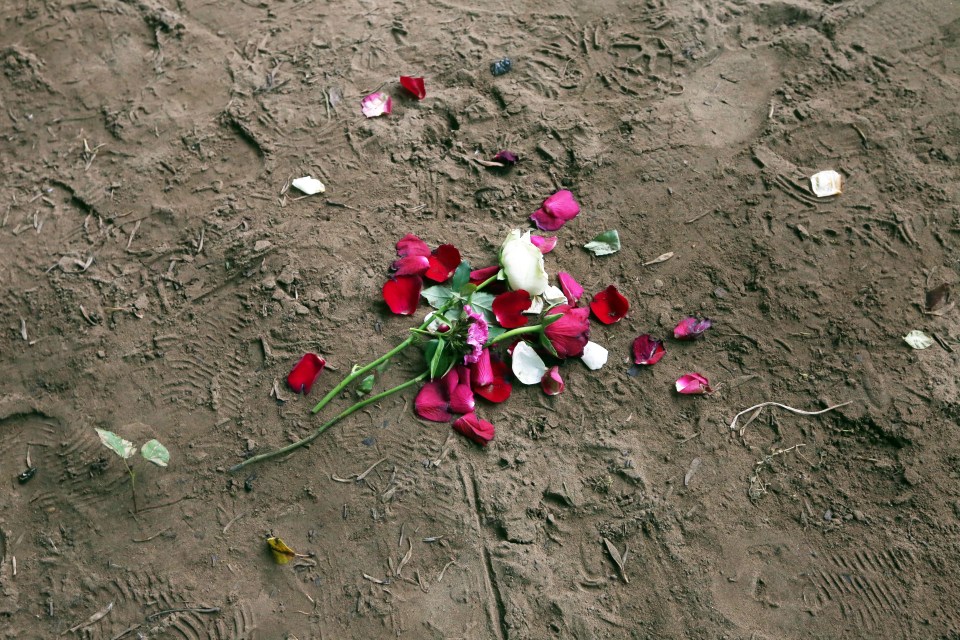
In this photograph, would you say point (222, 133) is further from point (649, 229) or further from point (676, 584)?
point (676, 584)

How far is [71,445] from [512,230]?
1622 mm

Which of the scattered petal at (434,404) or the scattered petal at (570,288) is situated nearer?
the scattered petal at (434,404)

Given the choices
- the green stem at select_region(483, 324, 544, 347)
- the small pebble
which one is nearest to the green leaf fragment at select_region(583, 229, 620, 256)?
the green stem at select_region(483, 324, 544, 347)

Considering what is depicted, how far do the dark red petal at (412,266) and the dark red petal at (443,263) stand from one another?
0.02 metres

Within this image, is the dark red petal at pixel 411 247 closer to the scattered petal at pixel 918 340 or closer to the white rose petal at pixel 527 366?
the white rose petal at pixel 527 366

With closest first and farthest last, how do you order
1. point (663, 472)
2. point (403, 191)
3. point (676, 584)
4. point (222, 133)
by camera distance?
point (676, 584) → point (663, 472) → point (403, 191) → point (222, 133)

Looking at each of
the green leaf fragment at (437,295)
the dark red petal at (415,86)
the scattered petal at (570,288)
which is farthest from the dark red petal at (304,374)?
the dark red petal at (415,86)

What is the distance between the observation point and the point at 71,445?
2.39 m

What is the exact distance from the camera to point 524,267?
245 centimetres

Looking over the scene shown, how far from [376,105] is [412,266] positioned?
0.84 metres

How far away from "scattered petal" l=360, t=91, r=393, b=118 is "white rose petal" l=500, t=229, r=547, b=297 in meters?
0.93

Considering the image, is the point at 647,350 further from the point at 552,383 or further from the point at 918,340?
the point at 918,340

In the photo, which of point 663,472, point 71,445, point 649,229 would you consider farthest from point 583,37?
point 71,445

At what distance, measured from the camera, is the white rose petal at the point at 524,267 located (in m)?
2.44
